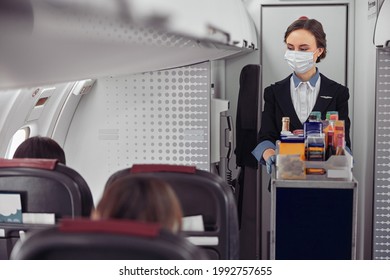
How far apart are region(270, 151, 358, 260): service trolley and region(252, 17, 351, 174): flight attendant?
1.79ft

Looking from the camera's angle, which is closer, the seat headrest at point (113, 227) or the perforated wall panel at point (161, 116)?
the seat headrest at point (113, 227)

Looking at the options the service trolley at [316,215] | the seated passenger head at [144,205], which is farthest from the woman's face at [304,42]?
the seated passenger head at [144,205]

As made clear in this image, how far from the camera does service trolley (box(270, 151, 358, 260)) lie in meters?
2.15

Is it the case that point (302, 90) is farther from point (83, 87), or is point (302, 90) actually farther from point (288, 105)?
point (83, 87)

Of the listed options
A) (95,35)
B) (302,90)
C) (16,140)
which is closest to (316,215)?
(302,90)

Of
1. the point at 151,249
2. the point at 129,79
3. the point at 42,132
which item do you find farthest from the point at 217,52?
the point at 151,249

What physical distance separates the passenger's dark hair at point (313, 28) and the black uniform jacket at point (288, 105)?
0.14 metres

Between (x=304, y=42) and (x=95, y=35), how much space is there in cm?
160

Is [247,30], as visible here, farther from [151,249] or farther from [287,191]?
[151,249]

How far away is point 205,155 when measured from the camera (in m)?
3.13

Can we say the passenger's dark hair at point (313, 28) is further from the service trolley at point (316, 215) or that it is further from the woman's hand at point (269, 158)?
the service trolley at point (316, 215)

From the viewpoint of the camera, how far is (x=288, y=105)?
2.89 metres

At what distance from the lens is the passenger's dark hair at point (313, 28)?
2.82 meters

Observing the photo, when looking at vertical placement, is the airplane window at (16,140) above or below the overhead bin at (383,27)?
below
